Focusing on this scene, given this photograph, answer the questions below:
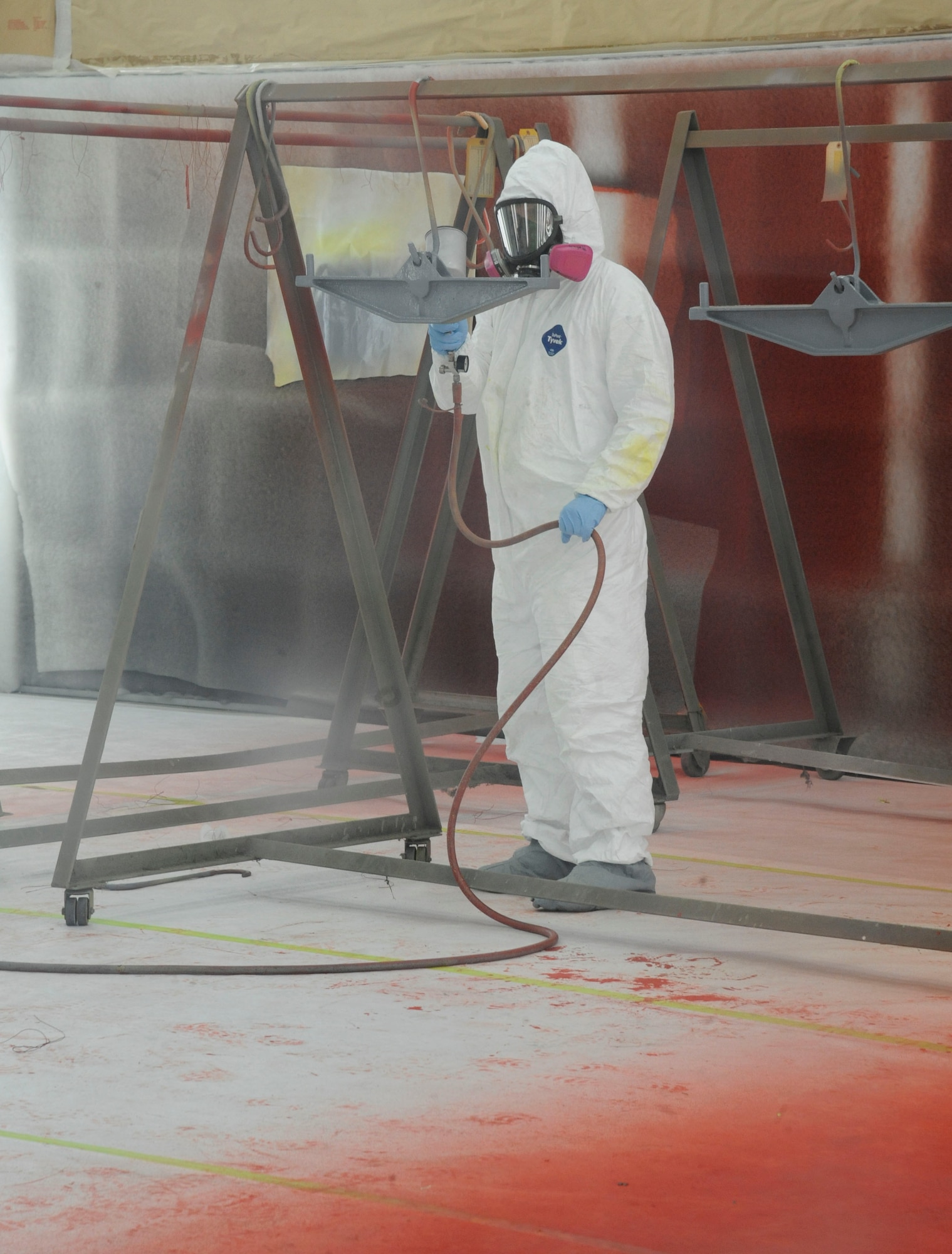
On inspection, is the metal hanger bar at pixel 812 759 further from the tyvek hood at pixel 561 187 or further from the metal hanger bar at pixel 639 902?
the tyvek hood at pixel 561 187

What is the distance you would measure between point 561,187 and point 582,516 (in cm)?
67

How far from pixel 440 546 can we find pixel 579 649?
1.29 m

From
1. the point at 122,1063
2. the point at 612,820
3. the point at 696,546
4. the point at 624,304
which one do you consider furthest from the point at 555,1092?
the point at 696,546

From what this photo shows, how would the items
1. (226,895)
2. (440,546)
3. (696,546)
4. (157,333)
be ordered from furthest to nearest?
1. (157,333)
2. (696,546)
3. (440,546)
4. (226,895)

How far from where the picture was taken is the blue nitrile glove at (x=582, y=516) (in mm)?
2971

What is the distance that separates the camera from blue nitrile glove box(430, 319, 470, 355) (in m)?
3.20

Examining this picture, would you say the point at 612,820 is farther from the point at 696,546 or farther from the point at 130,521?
the point at 130,521

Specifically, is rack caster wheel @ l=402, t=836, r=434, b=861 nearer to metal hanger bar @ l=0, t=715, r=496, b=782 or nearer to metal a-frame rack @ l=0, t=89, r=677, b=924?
metal a-frame rack @ l=0, t=89, r=677, b=924

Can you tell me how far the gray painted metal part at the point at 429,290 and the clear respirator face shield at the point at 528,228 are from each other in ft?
0.45

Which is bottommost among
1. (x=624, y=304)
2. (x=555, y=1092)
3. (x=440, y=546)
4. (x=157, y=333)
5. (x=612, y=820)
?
(x=555, y=1092)

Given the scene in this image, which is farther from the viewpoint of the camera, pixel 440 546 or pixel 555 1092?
pixel 440 546

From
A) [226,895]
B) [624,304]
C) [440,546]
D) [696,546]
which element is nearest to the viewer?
[624,304]

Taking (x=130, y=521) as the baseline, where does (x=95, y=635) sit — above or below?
below

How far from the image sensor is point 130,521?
631cm
